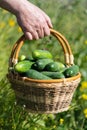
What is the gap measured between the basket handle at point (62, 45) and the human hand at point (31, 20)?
0.63 feet

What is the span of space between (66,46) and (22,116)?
701 millimetres

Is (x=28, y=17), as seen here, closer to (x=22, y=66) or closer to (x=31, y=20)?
(x=31, y=20)

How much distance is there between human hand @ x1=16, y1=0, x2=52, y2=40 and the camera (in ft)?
9.46

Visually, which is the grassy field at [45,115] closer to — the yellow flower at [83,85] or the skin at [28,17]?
the yellow flower at [83,85]

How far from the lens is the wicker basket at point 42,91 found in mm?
2966

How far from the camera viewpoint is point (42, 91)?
2992mm

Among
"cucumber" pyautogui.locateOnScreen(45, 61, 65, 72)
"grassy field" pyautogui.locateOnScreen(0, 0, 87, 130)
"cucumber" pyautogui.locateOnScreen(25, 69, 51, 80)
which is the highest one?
"cucumber" pyautogui.locateOnScreen(45, 61, 65, 72)

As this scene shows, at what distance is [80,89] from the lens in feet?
15.2

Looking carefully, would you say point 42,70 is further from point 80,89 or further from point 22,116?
point 80,89

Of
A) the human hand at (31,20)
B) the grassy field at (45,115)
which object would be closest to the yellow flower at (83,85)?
the grassy field at (45,115)

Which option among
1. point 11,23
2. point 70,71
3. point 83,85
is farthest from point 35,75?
point 11,23

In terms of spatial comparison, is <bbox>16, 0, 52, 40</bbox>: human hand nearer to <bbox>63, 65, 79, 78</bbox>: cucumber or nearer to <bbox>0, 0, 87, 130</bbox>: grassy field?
<bbox>63, 65, 79, 78</bbox>: cucumber

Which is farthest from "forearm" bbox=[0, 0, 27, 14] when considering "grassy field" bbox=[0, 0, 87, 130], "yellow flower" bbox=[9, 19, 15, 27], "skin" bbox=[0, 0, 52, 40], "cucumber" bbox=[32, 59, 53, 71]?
"yellow flower" bbox=[9, 19, 15, 27]

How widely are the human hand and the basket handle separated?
191mm
